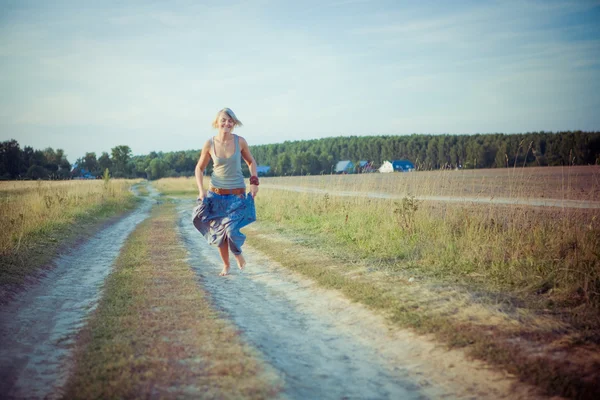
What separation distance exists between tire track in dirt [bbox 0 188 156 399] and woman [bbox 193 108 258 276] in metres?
1.93

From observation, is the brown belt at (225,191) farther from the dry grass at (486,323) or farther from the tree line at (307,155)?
the tree line at (307,155)

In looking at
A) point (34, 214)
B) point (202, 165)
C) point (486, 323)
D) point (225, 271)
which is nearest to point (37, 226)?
point (34, 214)

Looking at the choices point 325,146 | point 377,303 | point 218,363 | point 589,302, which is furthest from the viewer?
point 325,146

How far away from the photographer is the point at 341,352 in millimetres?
3785

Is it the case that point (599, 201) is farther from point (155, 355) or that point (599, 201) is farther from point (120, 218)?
point (120, 218)

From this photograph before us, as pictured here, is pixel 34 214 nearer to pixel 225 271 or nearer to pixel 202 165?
pixel 225 271

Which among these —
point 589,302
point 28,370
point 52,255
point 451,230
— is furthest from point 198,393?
point 52,255

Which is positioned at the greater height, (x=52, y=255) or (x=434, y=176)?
(x=434, y=176)

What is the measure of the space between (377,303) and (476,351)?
1.55 m

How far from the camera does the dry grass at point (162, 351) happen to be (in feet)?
9.71

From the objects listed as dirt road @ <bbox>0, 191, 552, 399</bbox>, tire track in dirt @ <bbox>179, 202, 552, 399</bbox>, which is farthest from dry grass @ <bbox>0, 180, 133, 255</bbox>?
tire track in dirt @ <bbox>179, 202, 552, 399</bbox>

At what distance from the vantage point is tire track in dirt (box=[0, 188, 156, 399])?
3.18 m

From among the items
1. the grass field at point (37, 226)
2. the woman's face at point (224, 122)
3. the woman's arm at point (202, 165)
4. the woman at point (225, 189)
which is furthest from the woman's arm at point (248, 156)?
the grass field at point (37, 226)

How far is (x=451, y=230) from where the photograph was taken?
26.8 feet
